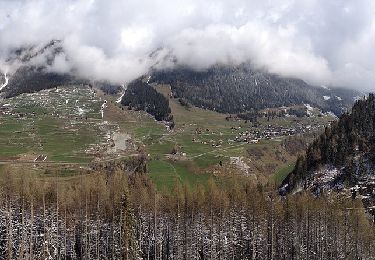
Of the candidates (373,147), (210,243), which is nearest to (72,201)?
(210,243)

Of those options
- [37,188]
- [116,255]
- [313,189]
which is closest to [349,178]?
[313,189]

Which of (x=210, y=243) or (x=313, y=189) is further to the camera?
(x=313, y=189)

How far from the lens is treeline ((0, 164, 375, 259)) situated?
133 metres

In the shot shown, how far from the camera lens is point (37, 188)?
146 m

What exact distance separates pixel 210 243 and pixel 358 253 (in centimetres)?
3768

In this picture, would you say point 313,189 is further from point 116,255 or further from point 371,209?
point 116,255

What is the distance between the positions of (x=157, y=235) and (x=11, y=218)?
3950 centimetres

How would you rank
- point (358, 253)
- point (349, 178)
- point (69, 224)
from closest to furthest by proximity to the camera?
point (358, 253) → point (69, 224) → point (349, 178)

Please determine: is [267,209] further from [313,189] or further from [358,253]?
[313,189]

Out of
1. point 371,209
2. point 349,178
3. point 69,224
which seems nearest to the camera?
point 69,224

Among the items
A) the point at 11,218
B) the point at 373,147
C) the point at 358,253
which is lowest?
the point at 358,253

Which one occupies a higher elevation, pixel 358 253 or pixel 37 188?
pixel 37 188

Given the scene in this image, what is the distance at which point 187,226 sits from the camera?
138500 millimetres

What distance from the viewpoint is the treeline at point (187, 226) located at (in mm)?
133375
